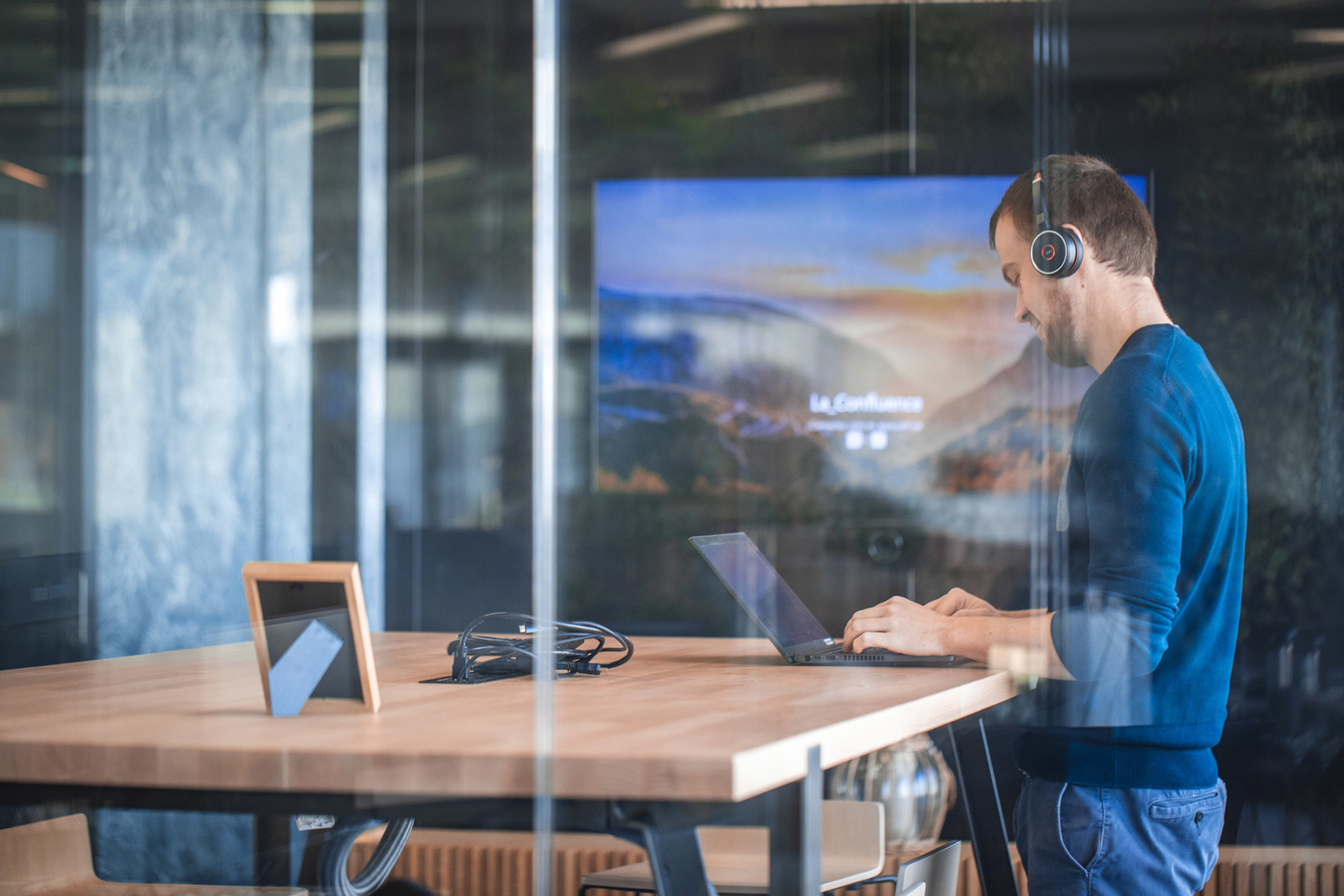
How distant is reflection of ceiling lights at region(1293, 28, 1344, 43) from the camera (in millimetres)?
2541

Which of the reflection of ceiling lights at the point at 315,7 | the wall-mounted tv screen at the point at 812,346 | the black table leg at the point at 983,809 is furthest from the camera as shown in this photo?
the wall-mounted tv screen at the point at 812,346

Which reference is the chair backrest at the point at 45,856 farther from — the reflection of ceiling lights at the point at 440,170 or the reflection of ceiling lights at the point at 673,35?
the reflection of ceiling lights at the point at 673,35

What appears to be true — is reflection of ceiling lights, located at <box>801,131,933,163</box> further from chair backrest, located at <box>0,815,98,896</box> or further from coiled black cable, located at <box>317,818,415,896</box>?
chair backrest, located at <box>0,815,98,896</box>

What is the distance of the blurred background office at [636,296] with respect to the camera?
8.23 feet

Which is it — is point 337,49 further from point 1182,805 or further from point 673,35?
point 1182,805

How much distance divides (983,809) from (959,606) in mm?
365

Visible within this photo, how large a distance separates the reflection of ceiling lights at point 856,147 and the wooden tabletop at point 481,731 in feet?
7.64

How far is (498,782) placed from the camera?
0.99 meters

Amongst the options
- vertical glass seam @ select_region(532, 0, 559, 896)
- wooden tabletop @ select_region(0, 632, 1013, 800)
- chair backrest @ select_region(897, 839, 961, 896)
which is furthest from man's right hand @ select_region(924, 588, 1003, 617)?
vertical glass seam @ select_region(532, 0, 559, 896)

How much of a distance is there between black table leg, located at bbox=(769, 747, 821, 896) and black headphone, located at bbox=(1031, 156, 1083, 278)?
0.83 metres

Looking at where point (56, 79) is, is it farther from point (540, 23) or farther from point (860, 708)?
point (860, 708)

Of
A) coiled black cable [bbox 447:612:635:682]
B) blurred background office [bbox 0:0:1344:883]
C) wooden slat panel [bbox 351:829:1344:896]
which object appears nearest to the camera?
wooden slat panel [bbox 351:829:1344:896]

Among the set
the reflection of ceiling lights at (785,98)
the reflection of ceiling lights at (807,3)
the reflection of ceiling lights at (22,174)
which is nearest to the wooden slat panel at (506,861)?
the reflection of ceiling lights at (22,174)

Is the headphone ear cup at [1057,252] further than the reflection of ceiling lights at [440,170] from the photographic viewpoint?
No
